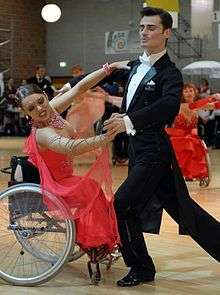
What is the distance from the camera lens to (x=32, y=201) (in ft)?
12.0

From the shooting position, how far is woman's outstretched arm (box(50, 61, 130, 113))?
3773 mm

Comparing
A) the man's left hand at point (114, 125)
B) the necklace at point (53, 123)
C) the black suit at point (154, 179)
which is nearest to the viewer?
the man's left hand at point (114, 125)

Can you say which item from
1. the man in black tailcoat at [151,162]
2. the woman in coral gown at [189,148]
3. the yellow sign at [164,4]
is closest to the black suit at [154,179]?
the man in black tailcoat at [151,162]

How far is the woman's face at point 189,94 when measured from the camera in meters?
7.55

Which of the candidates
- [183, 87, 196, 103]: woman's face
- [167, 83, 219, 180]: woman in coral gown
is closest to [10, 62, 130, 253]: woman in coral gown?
[183, 87, 196, 103]: woman's face

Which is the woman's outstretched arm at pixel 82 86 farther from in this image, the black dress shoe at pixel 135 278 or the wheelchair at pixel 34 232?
the black dress shoe at pixel 135 278

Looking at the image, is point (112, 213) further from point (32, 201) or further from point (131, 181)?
point (32, 201)

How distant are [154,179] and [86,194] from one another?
0.36m

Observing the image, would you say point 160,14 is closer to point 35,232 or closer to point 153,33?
point 153,33

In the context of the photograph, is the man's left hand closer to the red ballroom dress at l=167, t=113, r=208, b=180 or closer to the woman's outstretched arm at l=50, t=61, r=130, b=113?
the woman's outstretched arm at l=50, t=61, r=130, b=113

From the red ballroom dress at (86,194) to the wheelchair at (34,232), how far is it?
0.07 m

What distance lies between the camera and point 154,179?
3.56 meters

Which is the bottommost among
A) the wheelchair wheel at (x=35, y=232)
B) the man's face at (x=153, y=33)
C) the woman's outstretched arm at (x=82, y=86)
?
the wheelchair wheel at (x=35, y=232)

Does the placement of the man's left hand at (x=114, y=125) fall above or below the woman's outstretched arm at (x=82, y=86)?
below
